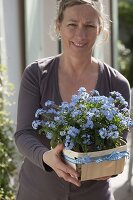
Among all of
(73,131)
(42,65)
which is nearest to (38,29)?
(42,65)

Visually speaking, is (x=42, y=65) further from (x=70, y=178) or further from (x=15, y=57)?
(x=15, y=57)

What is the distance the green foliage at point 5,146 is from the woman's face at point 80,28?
5.57 ft

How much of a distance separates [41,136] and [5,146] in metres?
1.81

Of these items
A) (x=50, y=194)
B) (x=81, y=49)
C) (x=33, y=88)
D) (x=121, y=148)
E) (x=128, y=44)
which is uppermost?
(x=81, y=49)

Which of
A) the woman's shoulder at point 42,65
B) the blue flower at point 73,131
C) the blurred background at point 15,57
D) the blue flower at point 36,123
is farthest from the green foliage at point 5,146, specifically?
the blue flower at point 73,131

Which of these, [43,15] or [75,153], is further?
[43,15]

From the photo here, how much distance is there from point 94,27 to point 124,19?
39.2 feet

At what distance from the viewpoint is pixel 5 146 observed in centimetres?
367

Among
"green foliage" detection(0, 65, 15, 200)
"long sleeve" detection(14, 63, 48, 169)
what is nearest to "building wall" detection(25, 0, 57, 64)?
"green foliage" detection(0, 65, 15, 200)

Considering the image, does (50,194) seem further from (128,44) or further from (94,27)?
(128,44)

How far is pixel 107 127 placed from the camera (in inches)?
64.2

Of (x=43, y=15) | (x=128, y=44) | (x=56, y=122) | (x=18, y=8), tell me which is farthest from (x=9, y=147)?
(x=128, y=44)

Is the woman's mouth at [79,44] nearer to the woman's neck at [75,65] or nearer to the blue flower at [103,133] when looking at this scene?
the woman's neck at [75,65]

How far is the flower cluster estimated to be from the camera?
1610 millimetres
